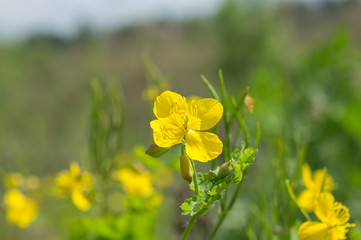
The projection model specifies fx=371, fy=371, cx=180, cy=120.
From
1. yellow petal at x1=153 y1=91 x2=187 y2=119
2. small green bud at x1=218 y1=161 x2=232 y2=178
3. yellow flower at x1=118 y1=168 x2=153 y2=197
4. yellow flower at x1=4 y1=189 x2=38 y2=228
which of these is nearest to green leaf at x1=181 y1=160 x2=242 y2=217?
small green bud at x1=218 y1=161 x2=232 y2=178

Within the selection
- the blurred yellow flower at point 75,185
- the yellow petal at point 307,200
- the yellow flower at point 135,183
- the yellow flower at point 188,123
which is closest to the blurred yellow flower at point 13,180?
the blurred yellow flower at point 75,185

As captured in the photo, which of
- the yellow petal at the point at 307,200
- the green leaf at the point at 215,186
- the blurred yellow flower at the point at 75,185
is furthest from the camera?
the blurred yellow flower at the point at 75,185

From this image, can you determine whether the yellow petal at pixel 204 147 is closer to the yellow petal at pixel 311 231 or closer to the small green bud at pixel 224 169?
the small green bud at pixel 224 169

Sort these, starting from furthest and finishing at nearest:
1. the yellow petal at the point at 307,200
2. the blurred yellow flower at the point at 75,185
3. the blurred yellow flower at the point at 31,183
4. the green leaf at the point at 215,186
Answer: the blurred yellow flower at the point at 31,183 < the blurred yellow flower at the point at 75,185 < the yellow petal at the point at 307,200 < the green leaf at the point at 215,186

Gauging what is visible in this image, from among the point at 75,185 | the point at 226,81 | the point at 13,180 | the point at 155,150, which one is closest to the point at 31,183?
the point at 13,180

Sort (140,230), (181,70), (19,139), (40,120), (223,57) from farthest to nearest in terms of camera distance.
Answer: (181,70) < (223,57) < (40,120) < (19,139) < (140,230)

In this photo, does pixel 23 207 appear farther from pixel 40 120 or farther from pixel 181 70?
pixel 181 70

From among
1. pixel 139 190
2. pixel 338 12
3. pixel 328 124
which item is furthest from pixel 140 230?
pixel 338 12
